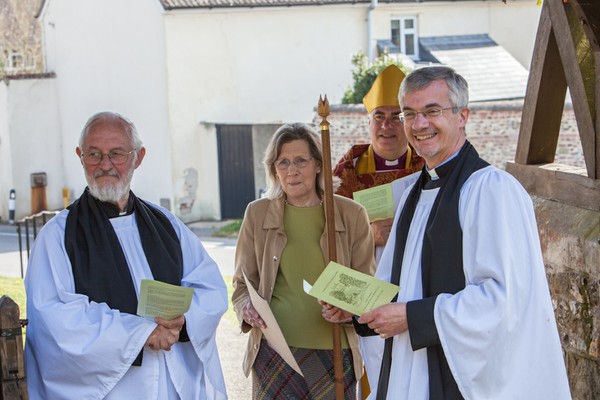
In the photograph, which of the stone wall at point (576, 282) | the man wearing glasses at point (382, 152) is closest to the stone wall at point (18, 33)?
the man wearing glasses at point (382, 152)

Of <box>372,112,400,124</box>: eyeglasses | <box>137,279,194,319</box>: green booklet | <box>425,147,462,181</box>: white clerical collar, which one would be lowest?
<box>137,279,194,319</box>: green booklet

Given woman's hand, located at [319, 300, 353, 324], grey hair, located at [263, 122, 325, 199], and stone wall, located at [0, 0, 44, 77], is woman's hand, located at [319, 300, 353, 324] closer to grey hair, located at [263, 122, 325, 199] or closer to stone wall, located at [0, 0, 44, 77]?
grey hair, located at [263, 122, 325, 199]

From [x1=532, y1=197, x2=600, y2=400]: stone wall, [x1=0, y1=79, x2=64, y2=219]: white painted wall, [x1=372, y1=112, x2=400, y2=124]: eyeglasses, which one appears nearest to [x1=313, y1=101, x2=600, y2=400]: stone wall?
[x1=532, y1=197, x2=600, y2=400]: stone wall

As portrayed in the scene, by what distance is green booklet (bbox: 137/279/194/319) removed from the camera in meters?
3.74

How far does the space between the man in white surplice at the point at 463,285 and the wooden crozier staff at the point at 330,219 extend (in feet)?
1.96

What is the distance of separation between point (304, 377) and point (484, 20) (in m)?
20.6

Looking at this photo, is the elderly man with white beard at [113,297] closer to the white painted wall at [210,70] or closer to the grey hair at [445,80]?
the grey hair at [445,80]

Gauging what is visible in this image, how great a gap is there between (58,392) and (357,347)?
1530mm

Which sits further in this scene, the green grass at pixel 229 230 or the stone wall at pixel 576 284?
the green grass at pixel 229 230

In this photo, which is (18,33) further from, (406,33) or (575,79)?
(575,79)

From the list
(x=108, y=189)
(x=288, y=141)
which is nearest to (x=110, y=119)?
(x=108, y=189)

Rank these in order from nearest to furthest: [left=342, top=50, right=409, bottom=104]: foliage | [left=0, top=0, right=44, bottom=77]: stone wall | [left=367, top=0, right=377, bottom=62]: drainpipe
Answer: [left=342, top=50, right=409, bottom=104]: foliage, [left=367, top=0, right=377, bottom=62]: drainpipe, [left=0, top=0, right=44, bottom=77]: stone wall

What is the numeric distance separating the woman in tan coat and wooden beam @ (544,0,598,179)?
3.89ft

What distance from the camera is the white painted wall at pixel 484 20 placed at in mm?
23219
